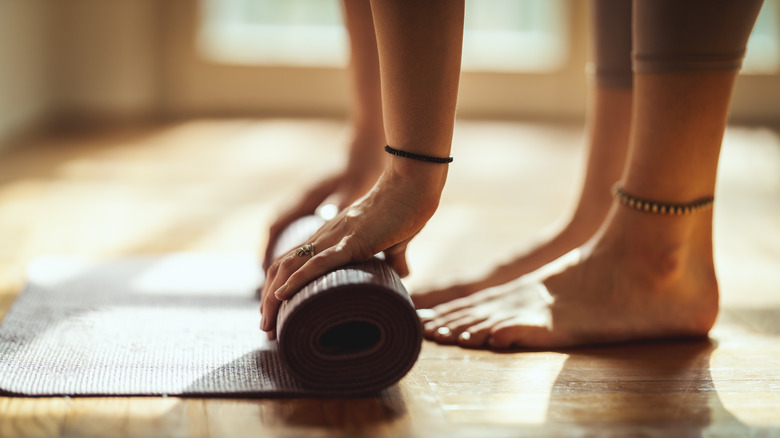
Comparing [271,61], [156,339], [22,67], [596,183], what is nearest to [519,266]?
[596,183]

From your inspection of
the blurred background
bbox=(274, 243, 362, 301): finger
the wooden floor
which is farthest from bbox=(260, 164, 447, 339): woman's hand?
the blurred background

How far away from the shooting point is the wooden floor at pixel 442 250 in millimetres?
765

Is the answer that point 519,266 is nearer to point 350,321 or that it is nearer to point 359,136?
point 359,136

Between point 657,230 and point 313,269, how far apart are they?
444 mm

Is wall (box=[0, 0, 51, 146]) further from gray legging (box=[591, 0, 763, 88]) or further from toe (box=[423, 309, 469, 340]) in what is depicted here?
gray legging (box=[591, 0, 763, 88])

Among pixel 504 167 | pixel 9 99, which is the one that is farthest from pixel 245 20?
pixel 504 167

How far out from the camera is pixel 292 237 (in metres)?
1.07

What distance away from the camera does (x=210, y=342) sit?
38.0 inches

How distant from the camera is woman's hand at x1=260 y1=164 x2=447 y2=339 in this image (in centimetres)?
85

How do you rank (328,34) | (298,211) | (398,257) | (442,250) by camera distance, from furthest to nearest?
(328,34) < (442,250) < (298,211) < (398,257)

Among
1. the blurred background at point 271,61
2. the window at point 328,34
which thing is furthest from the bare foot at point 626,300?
the window at point 328,34

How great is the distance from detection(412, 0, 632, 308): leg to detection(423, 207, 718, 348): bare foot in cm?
17

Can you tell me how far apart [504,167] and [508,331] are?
1622mm

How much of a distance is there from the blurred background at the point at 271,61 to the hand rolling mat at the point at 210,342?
273 cm
